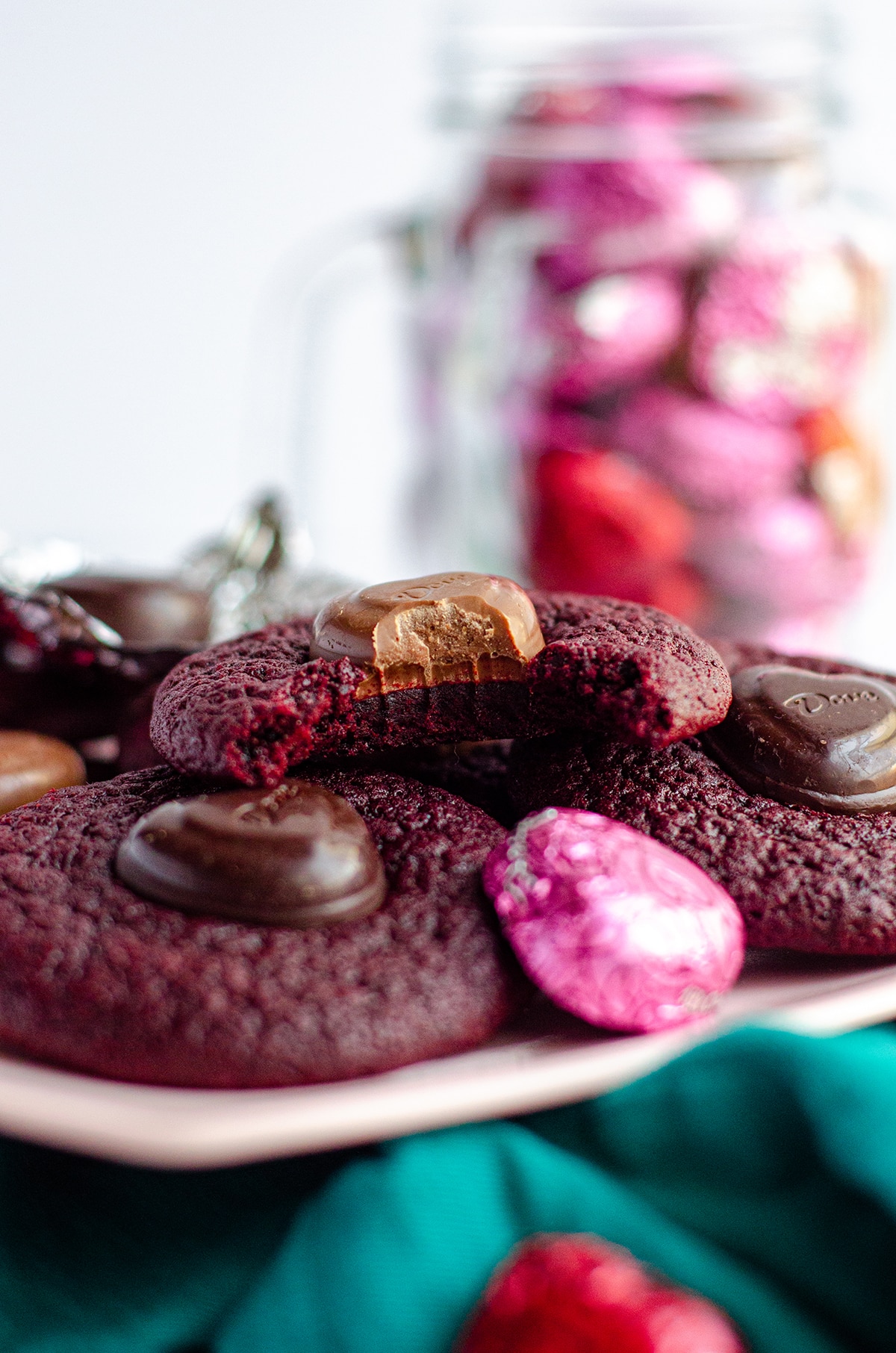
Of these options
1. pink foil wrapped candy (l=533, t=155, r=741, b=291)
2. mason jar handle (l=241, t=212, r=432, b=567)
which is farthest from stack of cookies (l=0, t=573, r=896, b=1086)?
mason jar handle (l=241, t=212, r=432, b=567)

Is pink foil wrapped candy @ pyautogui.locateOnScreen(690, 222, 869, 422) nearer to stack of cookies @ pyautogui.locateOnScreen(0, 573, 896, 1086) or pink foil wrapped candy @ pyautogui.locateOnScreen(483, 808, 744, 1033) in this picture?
stack of cookies @ pyautogui.locateOnScreen(0, 573, 896, 1086)

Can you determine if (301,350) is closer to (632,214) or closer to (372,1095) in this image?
(632,214)

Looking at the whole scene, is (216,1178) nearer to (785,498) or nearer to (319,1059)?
(319,1059)

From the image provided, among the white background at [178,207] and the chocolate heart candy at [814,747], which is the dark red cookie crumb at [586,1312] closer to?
the chocolate heart candy at [814,747]

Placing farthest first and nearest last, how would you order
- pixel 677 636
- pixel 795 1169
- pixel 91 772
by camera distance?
pixel 91 772 → pixel 677 636 → pixel 795 1169

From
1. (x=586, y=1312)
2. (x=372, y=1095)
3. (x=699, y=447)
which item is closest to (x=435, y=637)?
(x=372, y=1095)

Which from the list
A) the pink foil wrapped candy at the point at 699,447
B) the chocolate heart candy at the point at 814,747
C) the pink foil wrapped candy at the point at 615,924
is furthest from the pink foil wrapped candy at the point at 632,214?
the pink foil wrapped candy at the point at 615,924

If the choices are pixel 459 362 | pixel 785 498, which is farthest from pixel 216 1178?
pixel 459 362
